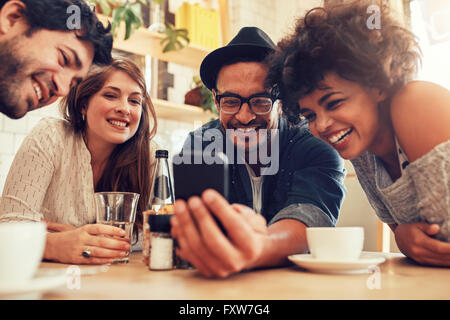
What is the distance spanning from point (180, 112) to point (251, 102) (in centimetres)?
176

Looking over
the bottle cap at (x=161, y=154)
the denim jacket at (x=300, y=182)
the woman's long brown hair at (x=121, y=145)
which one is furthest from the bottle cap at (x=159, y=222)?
the woman's long brown hair at (x=121, y=145)

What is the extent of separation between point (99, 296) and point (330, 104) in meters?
0.70

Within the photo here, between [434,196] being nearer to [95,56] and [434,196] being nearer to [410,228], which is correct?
[410,228]

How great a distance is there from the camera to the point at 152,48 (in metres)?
2.74

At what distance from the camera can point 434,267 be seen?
2.70 feet

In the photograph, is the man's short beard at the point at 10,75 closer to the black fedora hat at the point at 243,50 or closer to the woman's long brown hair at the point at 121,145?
the woman's long brown hair at the point at 121,145

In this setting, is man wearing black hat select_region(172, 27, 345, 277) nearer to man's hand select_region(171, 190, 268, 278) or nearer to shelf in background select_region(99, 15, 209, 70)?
→ man's hand select_region(171, 190, 268, 278)

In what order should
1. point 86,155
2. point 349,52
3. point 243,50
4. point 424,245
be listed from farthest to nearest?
point 86,155
point 243,50
point 349,52
point 424,245

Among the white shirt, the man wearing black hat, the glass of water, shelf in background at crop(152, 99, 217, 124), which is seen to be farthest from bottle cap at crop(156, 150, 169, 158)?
shelf in background at crop(152, 99, 217, 124)

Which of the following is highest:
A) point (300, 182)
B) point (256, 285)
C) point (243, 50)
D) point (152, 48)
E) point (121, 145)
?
point (152, 48)

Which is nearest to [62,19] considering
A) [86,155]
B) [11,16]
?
[11,16]

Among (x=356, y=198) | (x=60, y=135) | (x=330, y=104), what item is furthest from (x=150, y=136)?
(x=356, y=198)

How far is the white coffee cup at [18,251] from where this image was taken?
46cm

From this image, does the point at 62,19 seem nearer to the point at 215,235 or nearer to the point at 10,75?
the point at 10,75
